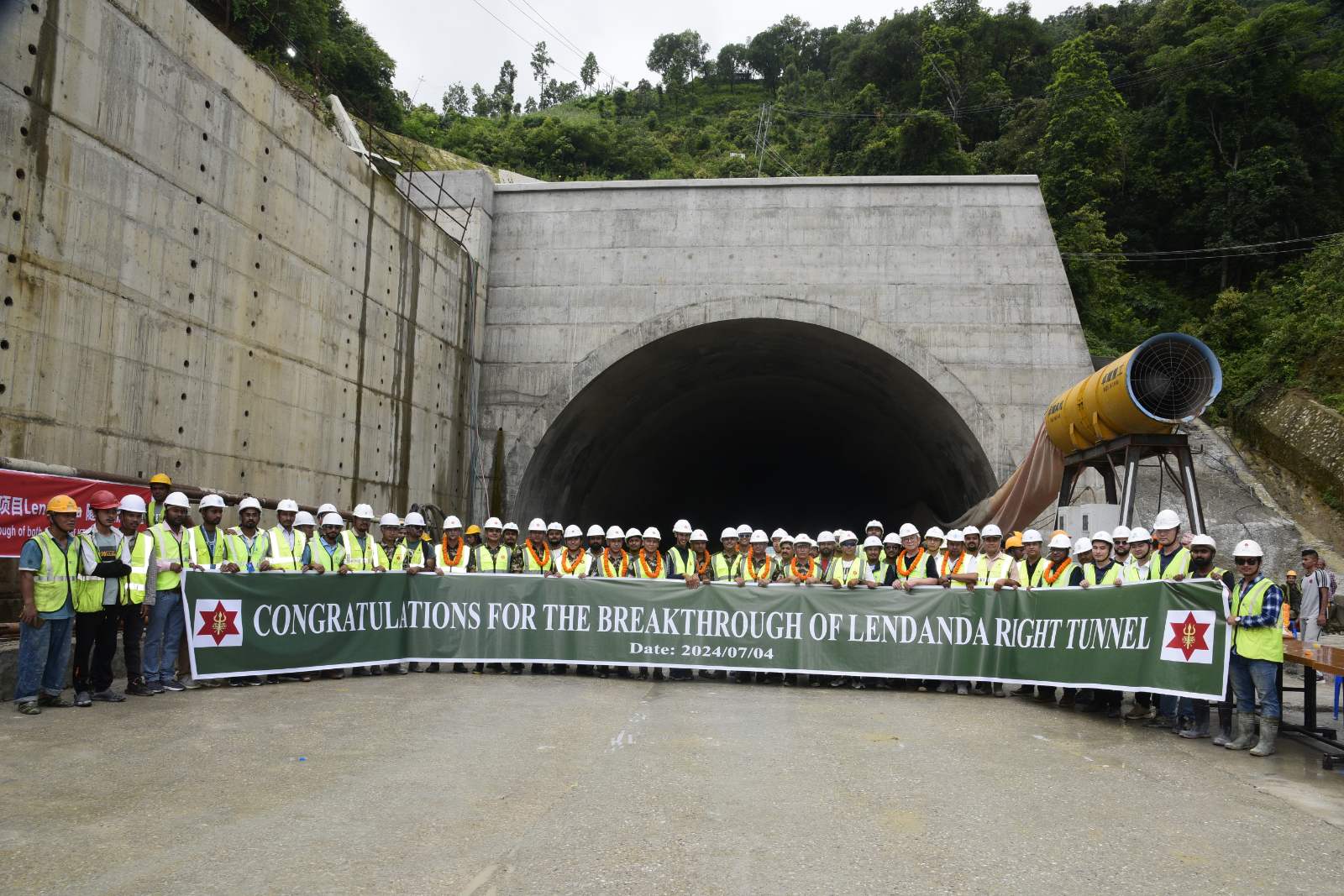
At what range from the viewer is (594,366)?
18234 mm

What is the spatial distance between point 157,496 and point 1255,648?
371 inches

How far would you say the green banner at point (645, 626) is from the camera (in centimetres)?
922

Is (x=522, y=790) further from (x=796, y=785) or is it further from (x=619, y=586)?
(x=619, y=586)

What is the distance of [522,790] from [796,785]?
5.21 ft

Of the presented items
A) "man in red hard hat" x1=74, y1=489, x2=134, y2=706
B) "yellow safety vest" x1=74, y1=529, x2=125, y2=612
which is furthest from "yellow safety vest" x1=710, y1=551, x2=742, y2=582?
"yellow safety vest" x1=74, y1=529, x2=125, y2=612

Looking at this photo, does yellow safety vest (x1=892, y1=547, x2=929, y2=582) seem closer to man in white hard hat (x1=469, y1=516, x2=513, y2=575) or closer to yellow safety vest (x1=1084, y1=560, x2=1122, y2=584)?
yellow safety vest (x1=1084, y1=560, x2=1122, y2=584)

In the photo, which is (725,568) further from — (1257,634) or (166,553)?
(166,553)

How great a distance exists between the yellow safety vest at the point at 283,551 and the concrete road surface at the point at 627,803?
1715 mm

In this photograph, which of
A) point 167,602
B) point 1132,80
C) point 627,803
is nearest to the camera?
point 627,803

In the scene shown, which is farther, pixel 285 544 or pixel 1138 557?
pixel 285 544

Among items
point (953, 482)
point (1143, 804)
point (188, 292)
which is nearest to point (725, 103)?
point (953, 482)

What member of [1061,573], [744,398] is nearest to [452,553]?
[1061,573]

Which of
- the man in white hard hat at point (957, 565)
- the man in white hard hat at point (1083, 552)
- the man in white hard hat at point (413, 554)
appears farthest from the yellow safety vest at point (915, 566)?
the man in white hard hat at point (413, 554)

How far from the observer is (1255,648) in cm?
732
